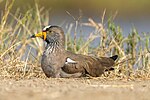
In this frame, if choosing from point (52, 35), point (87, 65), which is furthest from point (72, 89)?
point (52, 35)

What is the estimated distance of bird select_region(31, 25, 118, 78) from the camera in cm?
937

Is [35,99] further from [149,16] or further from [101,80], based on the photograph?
[149,16]

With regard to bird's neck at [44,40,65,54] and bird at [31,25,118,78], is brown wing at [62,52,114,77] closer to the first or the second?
bird at [31,25,118,78]

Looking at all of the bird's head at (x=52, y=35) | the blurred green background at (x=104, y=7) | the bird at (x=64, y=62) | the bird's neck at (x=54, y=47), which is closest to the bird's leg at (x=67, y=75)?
the bird at (x=64, y=62)

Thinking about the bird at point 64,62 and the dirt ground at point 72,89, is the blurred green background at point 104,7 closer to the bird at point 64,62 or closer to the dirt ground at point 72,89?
the bird at point 64,62

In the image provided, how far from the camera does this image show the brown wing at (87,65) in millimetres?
9414

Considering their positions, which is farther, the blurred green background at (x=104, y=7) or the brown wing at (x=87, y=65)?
the blurred green background at (x=104, y=7)

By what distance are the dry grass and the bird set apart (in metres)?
0.22

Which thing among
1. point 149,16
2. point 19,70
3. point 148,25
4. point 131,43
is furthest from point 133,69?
point 149,16

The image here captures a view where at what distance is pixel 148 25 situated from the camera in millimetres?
21047

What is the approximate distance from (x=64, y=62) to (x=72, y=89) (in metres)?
1.86

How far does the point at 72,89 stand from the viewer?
759 cm

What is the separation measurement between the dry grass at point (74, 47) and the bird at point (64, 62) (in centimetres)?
22

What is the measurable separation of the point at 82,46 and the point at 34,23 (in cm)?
109
